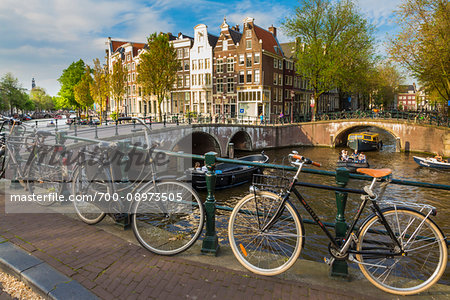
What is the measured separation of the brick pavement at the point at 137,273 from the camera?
2648 mm

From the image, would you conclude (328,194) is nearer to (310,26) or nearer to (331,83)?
(331,83)

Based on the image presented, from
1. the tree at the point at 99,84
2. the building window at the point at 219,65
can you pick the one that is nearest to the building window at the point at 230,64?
the building window at the point at 219,65

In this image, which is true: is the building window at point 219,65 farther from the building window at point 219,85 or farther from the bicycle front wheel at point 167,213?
the bicycle front wheel at point 167,213

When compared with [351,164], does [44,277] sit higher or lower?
higher

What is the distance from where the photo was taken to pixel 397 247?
2729mm

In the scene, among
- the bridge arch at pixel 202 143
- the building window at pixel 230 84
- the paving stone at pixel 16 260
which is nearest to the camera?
the paving stone at pixel 16 260

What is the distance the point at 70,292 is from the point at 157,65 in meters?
30.3

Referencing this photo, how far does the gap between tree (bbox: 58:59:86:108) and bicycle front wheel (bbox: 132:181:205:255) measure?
184ft

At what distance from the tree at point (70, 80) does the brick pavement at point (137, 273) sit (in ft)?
183

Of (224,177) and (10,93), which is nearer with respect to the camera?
(224,177)

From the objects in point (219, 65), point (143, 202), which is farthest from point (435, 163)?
point (219, 65)

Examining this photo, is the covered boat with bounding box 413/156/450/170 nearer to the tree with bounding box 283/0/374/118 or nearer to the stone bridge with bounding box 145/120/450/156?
the stone bridge with bounding box 145/120/450/156

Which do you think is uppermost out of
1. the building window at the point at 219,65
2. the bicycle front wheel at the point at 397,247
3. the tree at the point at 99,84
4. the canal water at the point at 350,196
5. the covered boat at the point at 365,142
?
the building window at the point at 219,65

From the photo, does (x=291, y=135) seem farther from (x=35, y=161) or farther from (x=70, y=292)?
(x=70, y=292)
